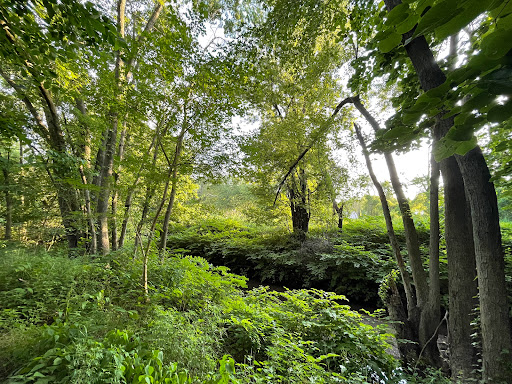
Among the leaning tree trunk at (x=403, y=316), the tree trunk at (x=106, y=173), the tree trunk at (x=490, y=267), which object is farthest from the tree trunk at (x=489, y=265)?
the tree trunk at (x=106, y=173)

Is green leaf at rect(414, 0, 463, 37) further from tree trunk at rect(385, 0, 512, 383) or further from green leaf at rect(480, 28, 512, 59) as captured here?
tree trunk at rect(385, 0, 512, 383)

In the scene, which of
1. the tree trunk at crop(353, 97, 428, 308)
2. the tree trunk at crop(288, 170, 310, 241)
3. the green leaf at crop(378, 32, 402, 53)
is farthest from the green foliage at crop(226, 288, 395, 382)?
the tree trunk at crop(288, 170, 310, 241)

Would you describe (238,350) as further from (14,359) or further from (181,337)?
(14,359)

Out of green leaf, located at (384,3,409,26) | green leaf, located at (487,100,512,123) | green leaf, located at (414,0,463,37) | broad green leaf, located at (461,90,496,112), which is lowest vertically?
green leaf, located at (487,100,512,123)

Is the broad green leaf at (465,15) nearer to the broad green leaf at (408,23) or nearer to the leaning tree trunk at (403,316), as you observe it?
the broad green leaf at (408,23)

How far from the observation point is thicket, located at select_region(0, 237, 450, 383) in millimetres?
1237

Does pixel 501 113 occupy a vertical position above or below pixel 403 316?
above

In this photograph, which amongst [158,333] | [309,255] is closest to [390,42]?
[158,333]

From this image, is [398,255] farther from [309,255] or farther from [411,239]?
[309,255]

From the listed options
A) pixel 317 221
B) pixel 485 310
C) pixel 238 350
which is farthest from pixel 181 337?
→ pixel 317 221

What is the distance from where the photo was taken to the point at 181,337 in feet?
5.71

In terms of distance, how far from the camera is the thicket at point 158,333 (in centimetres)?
124

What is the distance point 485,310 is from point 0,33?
398 centimetres

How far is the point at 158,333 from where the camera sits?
172 cm
